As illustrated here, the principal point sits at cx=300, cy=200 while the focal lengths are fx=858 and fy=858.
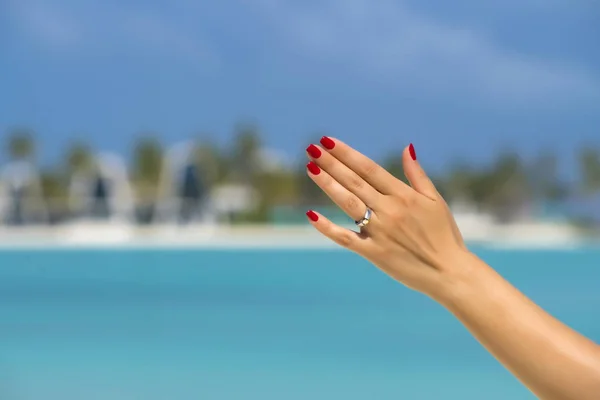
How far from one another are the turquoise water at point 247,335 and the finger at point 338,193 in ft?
14.3

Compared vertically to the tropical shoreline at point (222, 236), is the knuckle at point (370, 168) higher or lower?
lower

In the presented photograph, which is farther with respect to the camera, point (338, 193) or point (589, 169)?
point (589, 169)

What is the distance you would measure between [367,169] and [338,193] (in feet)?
0.13

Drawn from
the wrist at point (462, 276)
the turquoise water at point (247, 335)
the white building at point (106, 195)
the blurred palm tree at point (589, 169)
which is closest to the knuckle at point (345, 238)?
the wrist at point (462, 276)

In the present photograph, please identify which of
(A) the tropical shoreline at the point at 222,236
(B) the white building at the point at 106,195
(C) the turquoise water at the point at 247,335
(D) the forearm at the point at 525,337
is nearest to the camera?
(D) the forearm at the point at 525,337

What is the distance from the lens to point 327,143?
96 centimetres

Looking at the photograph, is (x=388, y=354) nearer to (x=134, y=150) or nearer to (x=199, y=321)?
(x=199, y=321)

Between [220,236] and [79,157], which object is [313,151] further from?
[79,157]

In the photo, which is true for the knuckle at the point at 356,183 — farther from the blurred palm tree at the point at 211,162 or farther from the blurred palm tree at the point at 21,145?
the blurred palm tree at the point at 21,145

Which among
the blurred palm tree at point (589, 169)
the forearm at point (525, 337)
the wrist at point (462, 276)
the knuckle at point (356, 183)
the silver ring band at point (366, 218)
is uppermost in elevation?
the blurred palm tree at point (589, 169)

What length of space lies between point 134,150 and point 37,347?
93.8 feet

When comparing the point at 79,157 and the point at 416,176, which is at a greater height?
the point at 79,157

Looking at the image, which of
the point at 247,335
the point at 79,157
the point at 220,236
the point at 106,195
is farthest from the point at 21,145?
the point at 247,335

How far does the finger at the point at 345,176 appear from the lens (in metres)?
0.89
